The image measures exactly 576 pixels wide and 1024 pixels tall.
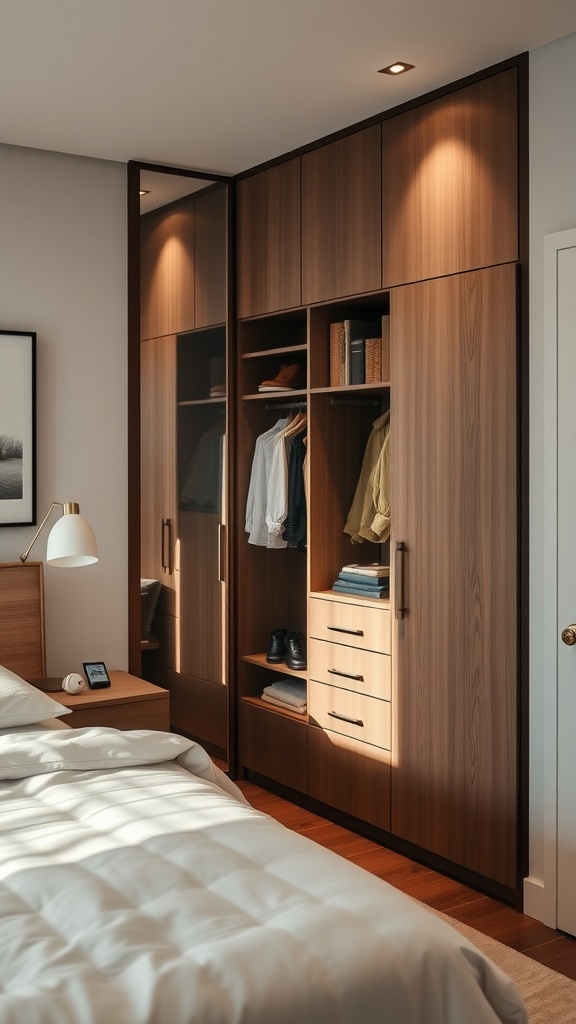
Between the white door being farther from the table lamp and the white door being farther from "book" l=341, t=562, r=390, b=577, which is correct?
the table lamp

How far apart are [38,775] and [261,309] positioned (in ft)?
Result: 7.94

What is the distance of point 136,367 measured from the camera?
Result: 4156 mm

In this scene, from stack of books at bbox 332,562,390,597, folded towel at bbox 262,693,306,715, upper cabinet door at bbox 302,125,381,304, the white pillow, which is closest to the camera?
the white pillow

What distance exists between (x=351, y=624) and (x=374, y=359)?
1.02 m

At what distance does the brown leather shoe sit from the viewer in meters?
4.20

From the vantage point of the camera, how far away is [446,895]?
3221mm

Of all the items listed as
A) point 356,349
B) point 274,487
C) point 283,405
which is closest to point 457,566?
point 356,349

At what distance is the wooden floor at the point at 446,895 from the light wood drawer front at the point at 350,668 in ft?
1.87

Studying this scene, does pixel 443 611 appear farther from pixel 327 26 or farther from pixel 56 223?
pixel 56 223

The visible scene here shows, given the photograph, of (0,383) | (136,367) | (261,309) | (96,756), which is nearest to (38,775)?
(96,756)

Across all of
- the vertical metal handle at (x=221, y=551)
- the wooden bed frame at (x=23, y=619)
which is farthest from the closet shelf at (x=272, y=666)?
the wooden bed frame at (x=23, y=619)

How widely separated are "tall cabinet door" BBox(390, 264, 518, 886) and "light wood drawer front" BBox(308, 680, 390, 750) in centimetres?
9

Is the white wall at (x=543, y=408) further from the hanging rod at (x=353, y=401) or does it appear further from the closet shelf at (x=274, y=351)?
the closet shelf at (x=274, y=351)

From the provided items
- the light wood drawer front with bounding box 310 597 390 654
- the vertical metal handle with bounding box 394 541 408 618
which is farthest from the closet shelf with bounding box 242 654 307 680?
the vertical metal handle with bounding box 394 541 408 618
